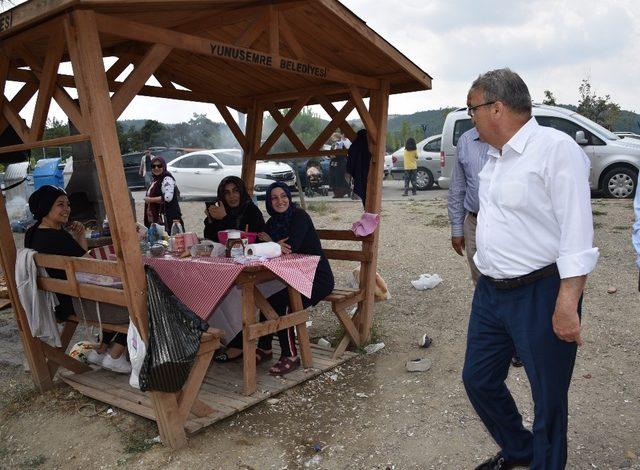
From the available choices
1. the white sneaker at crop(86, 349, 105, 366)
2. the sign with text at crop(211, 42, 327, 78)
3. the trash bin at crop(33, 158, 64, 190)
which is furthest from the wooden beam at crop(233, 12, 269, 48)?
the trash bin at crop(33, 158, 64, 190)

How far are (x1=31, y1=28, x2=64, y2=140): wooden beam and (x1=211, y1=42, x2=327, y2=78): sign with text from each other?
971 mm

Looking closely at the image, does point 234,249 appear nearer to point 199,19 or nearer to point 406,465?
point 199,19

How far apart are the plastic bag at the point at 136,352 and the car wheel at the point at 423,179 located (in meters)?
14.9

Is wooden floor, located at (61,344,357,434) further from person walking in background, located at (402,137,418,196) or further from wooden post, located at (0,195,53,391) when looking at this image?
person walking in background, located at (402,137,418,196)

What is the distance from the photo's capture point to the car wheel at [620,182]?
11.9 metres

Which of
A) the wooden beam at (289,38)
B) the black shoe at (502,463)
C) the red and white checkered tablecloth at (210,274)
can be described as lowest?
the black shoe at (502,463)

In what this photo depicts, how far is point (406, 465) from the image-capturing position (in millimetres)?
3471

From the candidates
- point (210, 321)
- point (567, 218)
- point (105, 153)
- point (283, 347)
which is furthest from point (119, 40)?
point (567, 218)

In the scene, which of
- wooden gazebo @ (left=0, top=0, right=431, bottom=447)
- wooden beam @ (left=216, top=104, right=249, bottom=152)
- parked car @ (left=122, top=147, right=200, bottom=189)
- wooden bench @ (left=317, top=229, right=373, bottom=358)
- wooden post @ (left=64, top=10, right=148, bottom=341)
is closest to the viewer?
wooden post @ (left=64, top=10, right=148, bottom=341)

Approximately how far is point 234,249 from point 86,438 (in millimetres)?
1690

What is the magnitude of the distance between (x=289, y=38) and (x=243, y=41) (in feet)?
1.38

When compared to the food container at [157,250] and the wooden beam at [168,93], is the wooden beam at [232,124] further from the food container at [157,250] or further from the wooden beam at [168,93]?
the food container at [157,250]

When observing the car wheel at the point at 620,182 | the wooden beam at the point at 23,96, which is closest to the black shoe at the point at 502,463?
the wooden beam at the point at 23,96

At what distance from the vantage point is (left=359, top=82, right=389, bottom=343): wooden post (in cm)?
546
